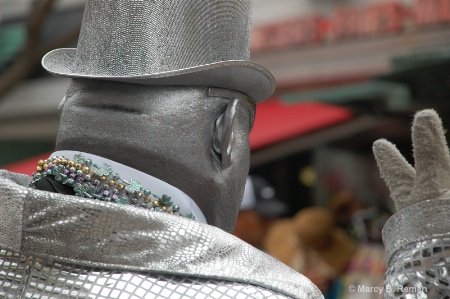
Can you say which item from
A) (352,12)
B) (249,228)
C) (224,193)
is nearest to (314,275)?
(249,228)

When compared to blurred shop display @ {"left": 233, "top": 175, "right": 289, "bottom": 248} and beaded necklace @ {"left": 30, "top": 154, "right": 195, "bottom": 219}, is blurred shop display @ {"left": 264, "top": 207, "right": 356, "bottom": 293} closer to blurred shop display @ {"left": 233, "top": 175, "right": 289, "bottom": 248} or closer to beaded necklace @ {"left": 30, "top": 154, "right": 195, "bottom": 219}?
blurred shop display @ {"left": 233, "top": 175, "right": 289, "bottom": 248}

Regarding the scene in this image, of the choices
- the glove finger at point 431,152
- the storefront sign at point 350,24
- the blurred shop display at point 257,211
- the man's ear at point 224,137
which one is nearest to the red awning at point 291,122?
the blurred shop display at point 257,211

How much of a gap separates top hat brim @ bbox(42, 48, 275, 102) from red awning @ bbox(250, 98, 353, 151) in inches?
148

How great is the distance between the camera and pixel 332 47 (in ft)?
22.6

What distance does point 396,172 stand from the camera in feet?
6.03

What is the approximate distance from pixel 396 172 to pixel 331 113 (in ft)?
14.7

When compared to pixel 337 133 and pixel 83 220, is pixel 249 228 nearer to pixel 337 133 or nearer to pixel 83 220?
pixel 337 133

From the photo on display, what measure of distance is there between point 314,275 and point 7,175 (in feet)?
11.0

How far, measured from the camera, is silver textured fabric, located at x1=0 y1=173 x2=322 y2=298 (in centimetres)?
176

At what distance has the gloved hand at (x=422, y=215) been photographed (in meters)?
1.74

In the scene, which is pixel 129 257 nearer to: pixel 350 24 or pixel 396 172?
pixel 396 172

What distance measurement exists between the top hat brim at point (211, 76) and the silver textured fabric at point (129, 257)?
1.03 ft

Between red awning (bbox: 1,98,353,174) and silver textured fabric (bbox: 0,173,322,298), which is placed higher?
A: red awning (bbox: 1,98,353,174)

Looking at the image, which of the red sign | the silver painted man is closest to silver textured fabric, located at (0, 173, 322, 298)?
the silver painted man
